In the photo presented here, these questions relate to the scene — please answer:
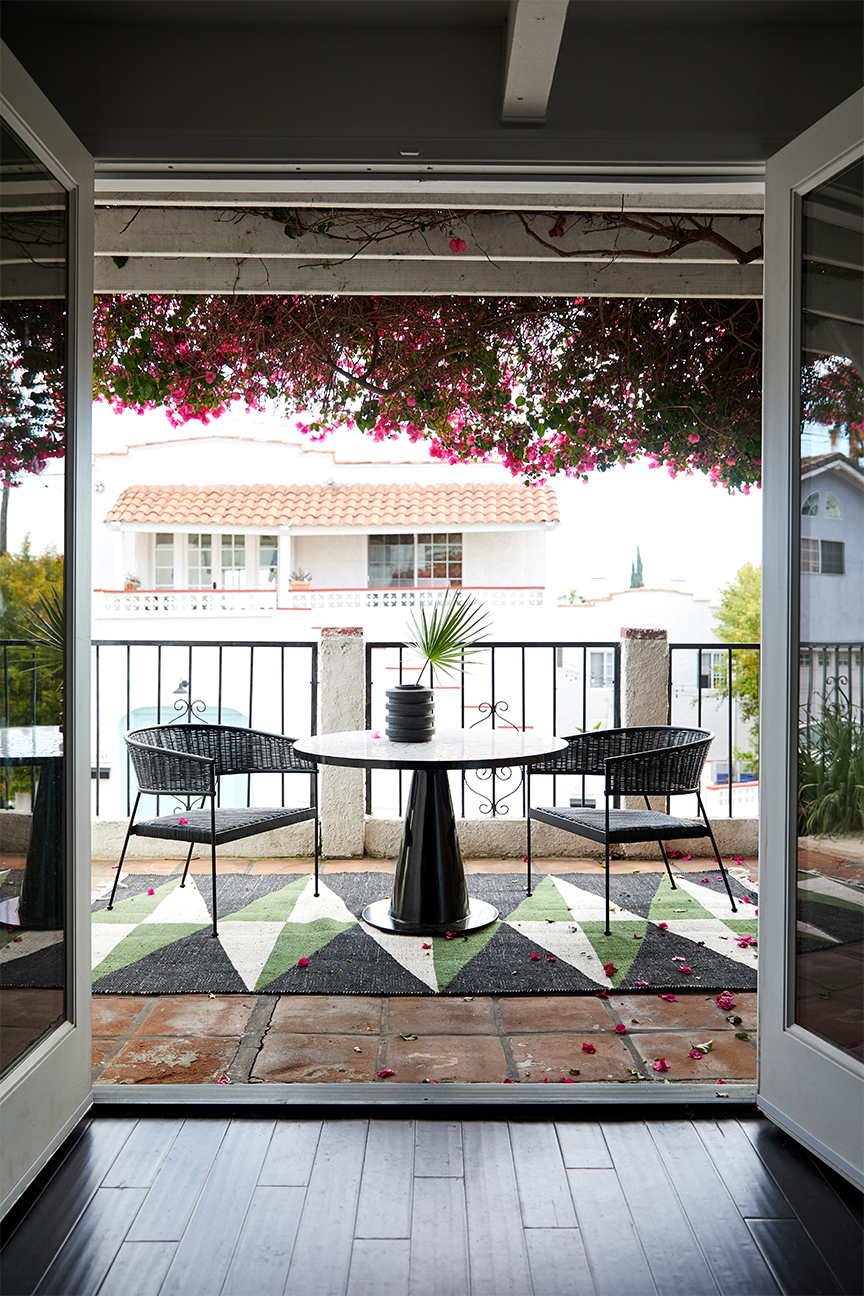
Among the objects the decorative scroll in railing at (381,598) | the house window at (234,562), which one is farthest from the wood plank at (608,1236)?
the house window at (234,562)

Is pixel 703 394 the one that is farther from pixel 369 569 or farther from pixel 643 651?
pixel 369 569

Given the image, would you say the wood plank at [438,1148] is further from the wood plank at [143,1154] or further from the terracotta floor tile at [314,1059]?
the wood plank at [143,1154]

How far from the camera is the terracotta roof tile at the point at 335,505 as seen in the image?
1470 centimetres

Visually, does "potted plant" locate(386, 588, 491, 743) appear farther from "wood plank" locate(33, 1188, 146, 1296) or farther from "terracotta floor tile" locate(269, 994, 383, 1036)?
"wood plank" locate(33, 1188, 146, 1296)

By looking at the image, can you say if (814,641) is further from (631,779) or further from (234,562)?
(234,562)

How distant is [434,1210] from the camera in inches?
71.8

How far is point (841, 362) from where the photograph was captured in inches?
79.7

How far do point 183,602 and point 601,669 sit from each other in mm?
7511

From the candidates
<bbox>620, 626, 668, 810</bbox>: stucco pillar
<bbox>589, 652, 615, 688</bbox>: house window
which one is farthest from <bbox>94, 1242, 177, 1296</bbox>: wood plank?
<bbox>589, 652, 615, 688</bbox>: house window

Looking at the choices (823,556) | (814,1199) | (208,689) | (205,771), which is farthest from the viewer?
(208,689)

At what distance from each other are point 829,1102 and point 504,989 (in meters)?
1.21

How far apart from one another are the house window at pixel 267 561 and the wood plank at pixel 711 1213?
49.4 feet

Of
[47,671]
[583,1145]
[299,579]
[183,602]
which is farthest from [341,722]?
[299,579]

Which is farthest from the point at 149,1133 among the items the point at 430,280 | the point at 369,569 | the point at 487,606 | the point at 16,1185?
the point at 369,569
